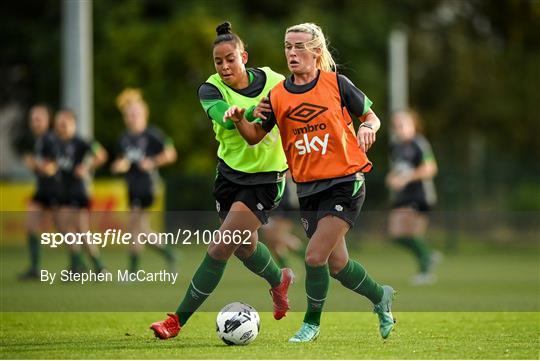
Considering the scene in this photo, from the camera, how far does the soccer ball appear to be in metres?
7.85

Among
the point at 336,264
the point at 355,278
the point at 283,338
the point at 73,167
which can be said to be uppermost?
the point at 336,264

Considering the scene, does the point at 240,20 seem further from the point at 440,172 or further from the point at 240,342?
the point at 240,342

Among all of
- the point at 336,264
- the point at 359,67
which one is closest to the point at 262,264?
the point at 336,264

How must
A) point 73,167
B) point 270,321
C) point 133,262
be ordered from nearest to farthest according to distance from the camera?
point 270,321, point 133,262, point 73,167

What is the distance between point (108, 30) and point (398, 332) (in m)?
18.8

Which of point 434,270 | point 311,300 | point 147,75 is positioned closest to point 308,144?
point 311,300

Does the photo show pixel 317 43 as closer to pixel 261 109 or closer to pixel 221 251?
pixel 261 109

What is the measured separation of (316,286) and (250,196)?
83cm

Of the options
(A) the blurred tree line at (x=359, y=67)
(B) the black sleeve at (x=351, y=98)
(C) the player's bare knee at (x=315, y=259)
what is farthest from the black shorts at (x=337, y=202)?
(A) the blurred tree line at (x=359, y=67)

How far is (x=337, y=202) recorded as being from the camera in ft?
25.6

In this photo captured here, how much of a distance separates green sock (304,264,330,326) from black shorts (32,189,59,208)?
8170 mm

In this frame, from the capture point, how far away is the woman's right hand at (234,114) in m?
7.74

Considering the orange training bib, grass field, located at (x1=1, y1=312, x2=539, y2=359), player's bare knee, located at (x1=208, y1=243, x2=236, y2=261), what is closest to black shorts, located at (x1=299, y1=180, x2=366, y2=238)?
the orange training bib

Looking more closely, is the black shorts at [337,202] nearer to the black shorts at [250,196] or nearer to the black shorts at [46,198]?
the black shorts at [250,196]
